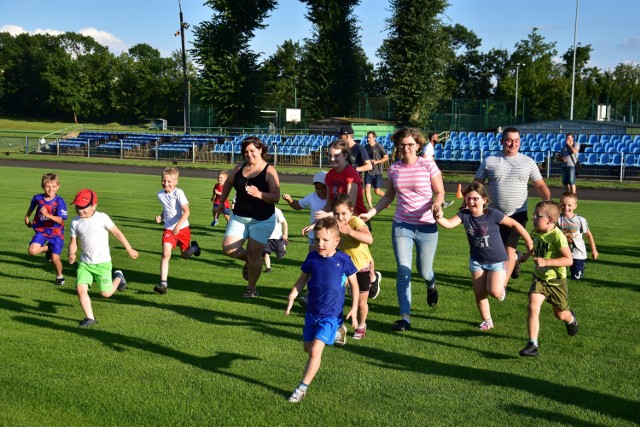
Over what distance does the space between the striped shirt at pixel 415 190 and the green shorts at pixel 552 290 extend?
1387 mm

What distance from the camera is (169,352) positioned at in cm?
672

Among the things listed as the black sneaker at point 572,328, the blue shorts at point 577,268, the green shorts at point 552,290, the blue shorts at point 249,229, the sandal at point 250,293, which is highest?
the blue shorts at point 249,229

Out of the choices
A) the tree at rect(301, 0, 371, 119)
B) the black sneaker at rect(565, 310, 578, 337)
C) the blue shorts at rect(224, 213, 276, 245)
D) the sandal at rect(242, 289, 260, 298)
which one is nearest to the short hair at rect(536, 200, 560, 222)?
the black sneaker at rect(565, 310, 578, 337)

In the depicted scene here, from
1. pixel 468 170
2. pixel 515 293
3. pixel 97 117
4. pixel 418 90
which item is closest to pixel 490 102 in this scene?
pixel 418 90

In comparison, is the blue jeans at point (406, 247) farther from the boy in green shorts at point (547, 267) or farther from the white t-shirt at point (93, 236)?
the white t-shirt at point (93, 236)

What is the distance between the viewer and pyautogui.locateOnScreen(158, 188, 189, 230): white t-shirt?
9.76 m

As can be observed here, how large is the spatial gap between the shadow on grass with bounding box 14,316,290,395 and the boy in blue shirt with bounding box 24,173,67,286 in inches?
102

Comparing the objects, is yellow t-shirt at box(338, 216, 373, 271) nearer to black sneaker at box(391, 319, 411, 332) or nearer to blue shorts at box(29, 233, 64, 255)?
black sneaker at box(391, 319, 411, 332)

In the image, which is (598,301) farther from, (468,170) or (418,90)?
(418,90)

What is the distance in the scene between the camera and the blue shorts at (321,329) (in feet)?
18.4

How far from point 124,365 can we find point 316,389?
1.80 metres

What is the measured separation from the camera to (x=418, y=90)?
5438cm

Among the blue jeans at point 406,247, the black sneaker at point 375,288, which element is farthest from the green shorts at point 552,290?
the black sneaker at point 375,288

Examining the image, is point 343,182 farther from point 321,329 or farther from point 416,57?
point 416,57
